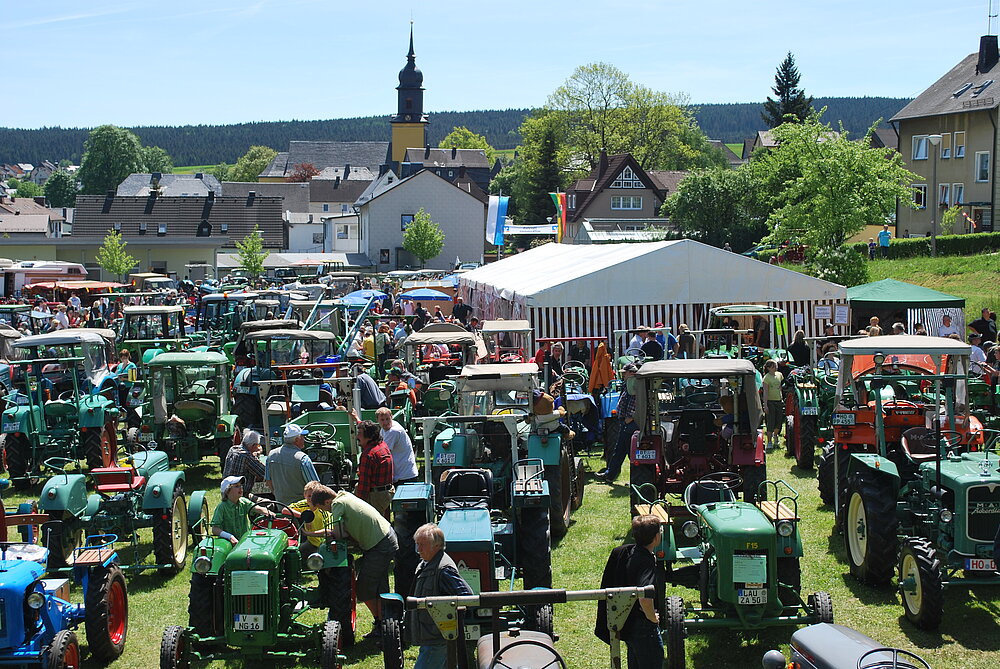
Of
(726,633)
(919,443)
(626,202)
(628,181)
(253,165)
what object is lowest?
(726,633)

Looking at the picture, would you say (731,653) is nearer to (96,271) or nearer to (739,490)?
(739,490)

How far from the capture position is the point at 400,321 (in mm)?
24500

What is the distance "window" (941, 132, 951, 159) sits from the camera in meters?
41.9

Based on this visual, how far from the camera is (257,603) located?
7.05 metres

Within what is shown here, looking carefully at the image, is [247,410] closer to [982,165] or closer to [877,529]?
[877,529]

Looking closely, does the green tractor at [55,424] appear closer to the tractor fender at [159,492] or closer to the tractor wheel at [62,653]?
the tractor fender at [159,492]

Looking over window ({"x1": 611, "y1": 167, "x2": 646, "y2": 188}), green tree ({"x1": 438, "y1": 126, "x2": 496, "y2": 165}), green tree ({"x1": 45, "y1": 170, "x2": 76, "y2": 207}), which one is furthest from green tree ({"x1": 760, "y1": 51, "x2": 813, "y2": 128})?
green tree ({"x1": 45, "y1": 170, "x2": 76, "y2": 207})

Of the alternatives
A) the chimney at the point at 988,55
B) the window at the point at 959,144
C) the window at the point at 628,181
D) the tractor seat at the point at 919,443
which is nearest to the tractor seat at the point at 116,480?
the tractor seat at the point at 919,443

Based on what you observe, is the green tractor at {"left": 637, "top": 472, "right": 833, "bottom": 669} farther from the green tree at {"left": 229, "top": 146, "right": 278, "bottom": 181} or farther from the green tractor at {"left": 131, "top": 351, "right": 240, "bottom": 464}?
the green tree at {"left": 229, "top": 146, "right": 278, "bottom": 181}

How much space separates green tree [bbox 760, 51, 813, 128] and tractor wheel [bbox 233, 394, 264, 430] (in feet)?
195

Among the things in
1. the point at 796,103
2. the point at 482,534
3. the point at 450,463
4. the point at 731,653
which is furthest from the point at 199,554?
the point at 796,103

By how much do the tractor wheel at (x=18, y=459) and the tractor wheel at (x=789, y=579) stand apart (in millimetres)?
9902

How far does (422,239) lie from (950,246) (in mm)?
34187

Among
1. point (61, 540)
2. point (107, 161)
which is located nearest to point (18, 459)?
point (61, 540)
